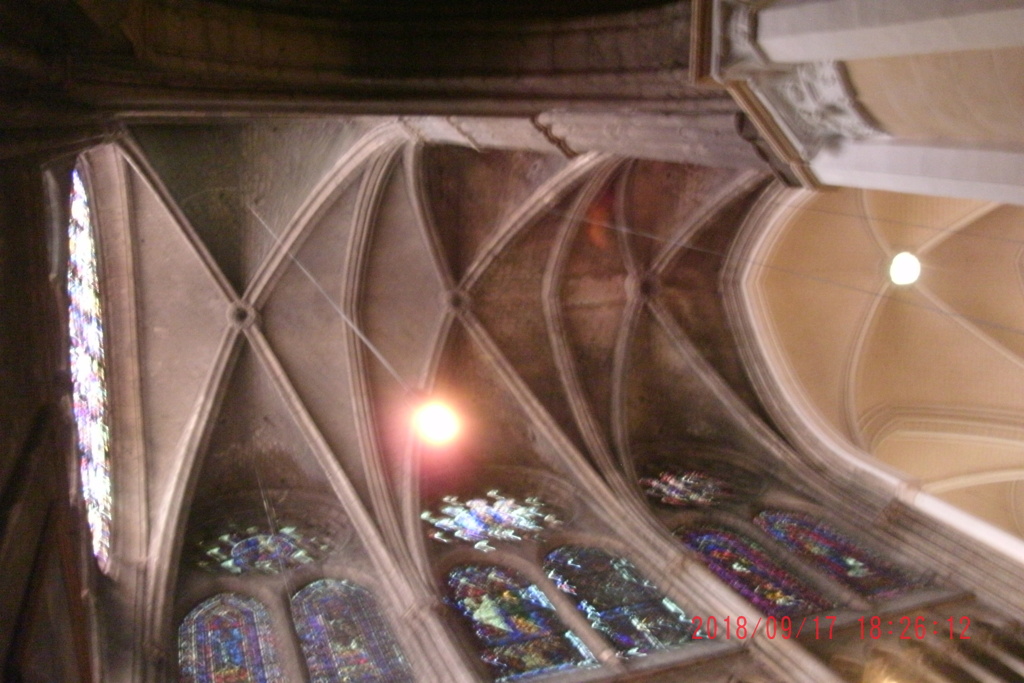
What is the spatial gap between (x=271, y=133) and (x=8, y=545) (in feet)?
24.1

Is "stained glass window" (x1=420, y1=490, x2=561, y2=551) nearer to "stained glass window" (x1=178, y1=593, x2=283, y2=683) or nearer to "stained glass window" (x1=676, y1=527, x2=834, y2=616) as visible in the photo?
"stained glass window" (x1=676, y1=527, x2=834, y2=616)

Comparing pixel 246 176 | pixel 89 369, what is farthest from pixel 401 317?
pixel 89 369

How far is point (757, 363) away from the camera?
1348 centimetres

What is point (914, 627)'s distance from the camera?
9.42 metres

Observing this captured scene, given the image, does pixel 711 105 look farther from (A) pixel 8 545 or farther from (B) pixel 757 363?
(B) pixel 757 363

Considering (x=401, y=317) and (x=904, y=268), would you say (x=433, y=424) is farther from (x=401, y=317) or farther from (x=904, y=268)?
(x=904, y=268)

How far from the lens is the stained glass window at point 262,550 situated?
10.6 metres

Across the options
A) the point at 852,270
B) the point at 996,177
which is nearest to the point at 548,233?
the point at 852,270

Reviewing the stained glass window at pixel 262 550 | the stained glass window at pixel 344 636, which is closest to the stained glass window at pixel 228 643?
the stained glass window at pixel 344 636

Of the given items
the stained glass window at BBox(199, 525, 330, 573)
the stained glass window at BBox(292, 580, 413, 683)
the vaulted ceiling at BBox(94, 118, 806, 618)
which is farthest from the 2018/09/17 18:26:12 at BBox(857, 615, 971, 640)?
the stained glass window at BBox(199, 525, 330, 573)

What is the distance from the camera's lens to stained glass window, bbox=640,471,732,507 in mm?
12430

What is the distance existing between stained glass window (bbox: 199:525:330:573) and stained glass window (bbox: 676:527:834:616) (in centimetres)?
475

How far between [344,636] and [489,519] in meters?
2.96
